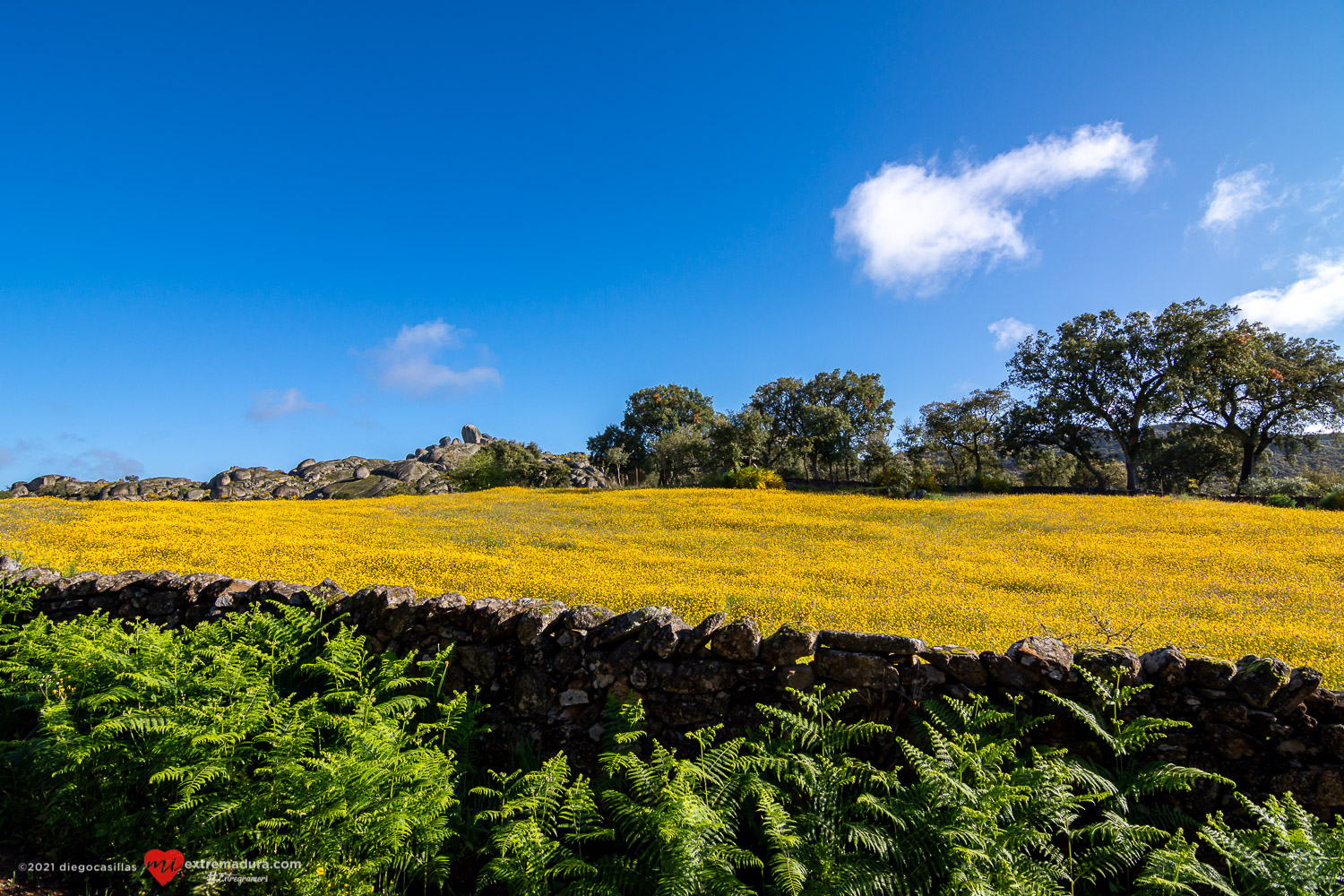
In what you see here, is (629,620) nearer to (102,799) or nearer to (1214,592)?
(102,799)

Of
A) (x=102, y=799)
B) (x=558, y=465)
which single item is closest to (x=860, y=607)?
(x=102, y=799)

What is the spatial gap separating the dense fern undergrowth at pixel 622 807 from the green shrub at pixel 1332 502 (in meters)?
28.7

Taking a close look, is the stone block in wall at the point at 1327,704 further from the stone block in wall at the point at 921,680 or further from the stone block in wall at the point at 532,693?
the stone block in wall at the point at 532,693

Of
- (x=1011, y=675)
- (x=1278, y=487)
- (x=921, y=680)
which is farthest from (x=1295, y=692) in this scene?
(x=1278, y=487)

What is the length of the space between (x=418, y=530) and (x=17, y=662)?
35.8ft

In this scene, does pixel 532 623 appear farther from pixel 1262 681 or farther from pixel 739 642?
pixel 1262 681

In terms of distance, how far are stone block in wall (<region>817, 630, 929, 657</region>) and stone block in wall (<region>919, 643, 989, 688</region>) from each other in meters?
0.13

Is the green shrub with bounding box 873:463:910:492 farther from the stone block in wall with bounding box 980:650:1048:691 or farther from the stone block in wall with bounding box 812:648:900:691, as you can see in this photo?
the stone block in wall with bounding box 812:648:900:691

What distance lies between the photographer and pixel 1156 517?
17.0 metres

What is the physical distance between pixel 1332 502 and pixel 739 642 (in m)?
31.2

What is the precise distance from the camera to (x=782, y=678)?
16.4ft

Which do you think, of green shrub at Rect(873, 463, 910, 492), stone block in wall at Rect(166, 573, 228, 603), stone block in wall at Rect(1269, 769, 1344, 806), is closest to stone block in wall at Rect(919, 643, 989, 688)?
stone block in wall at Rect(1269, 769, 1344, 806)

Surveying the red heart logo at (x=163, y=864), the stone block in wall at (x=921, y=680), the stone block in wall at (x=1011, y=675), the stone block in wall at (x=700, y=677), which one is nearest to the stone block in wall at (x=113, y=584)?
the red heart logo at (x=163, y=864)

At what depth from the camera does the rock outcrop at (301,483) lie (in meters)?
46.1
